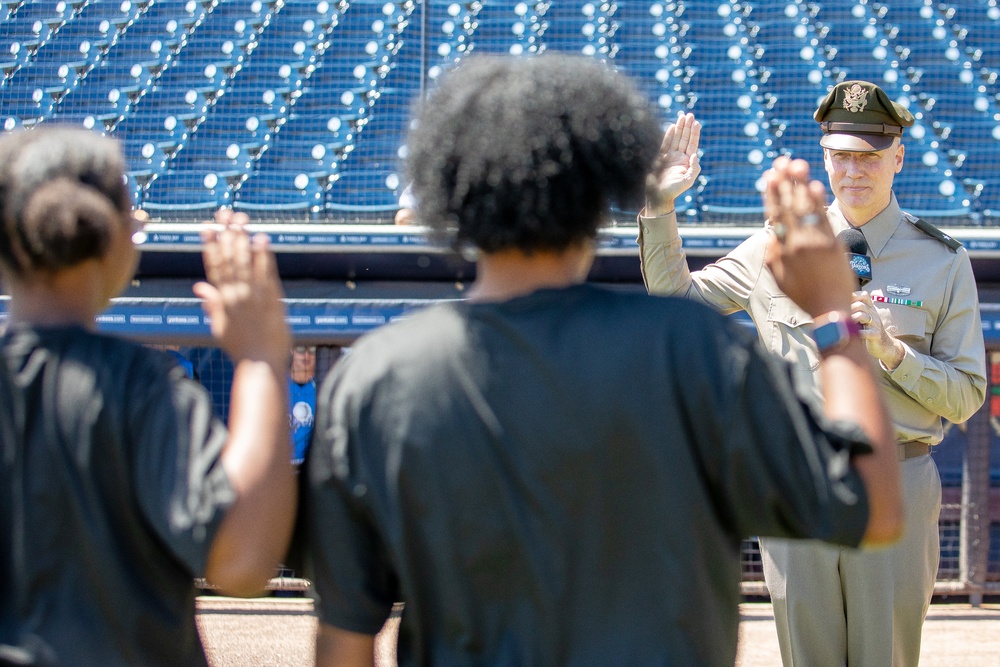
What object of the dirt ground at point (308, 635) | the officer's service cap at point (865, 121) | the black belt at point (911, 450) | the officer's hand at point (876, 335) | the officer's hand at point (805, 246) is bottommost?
the dirt ground at point (308, 635)

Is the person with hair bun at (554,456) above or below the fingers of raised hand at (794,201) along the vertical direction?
below

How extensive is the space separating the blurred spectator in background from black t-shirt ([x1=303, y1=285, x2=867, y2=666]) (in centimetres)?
362

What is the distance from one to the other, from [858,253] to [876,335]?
27cm

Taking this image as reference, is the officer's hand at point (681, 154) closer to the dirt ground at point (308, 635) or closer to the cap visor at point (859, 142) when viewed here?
the cap visor at point (859, 142)

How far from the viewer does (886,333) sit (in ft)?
8.80

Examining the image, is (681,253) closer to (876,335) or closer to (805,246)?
(876,335)

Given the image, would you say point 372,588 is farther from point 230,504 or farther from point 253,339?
point 253,339

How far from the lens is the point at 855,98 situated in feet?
9.95

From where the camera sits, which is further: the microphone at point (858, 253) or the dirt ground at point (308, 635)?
the dirt ground at point (308, 635)

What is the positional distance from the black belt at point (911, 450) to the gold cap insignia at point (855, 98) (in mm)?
912

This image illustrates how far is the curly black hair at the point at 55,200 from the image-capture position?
137 centimetres

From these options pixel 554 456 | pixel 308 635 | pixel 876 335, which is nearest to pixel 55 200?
pixel 554 456

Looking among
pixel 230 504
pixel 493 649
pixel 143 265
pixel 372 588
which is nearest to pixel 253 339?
pixel 230 504

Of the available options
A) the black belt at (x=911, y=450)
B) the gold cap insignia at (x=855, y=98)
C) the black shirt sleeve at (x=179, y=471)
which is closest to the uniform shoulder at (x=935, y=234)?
the gold cap insignia at (x=855, y=98)
